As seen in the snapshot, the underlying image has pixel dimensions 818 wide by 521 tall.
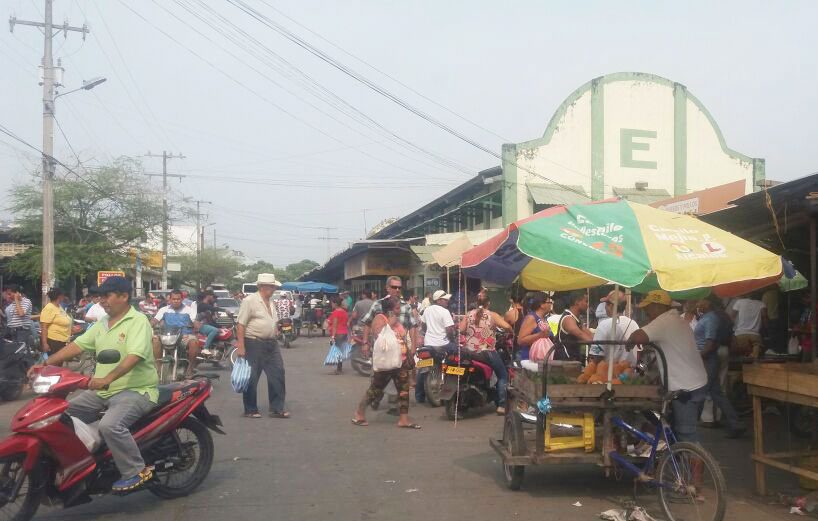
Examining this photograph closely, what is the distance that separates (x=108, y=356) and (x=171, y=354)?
8.40 meters

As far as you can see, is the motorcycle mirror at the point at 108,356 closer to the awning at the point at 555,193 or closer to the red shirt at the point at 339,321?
the red shirt at the point at 339,321

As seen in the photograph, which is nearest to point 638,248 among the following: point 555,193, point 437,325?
point 437,325

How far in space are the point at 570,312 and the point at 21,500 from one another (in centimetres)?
553

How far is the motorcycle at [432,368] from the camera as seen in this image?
434 inches

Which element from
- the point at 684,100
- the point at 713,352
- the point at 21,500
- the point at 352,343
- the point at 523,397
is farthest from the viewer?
the point at 684,100

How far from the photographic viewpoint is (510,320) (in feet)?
38.2

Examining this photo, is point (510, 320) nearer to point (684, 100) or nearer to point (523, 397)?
point (523, 397)

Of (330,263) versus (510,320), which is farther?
→ (330,263)

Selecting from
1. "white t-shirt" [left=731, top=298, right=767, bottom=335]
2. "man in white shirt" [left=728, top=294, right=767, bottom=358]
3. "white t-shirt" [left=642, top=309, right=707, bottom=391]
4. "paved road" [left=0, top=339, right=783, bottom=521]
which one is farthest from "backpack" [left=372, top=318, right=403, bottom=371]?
"white t-shirt" [left=731, top=298, right=767, bottom=335]

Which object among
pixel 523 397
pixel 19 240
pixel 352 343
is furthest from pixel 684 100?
pixel 19 240

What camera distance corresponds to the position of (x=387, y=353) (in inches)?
379

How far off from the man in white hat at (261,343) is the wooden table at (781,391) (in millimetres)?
6124

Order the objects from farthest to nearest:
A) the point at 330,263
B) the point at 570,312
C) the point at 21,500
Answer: the point at 330,263 → the point at 570,312 → the point at 21,500

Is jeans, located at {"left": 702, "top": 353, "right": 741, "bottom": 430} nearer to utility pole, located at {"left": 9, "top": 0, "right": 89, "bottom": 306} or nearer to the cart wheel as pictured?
the cart wheel
